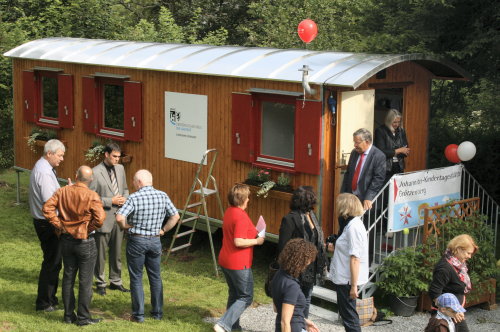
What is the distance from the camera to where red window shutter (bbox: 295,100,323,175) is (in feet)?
32.1

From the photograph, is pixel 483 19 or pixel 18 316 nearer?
pixel 18 316

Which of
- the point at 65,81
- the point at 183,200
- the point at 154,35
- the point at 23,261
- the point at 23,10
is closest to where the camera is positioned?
the point at 23,261

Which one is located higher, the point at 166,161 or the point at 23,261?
the point at 166,161

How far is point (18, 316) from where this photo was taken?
→ 8.63 m

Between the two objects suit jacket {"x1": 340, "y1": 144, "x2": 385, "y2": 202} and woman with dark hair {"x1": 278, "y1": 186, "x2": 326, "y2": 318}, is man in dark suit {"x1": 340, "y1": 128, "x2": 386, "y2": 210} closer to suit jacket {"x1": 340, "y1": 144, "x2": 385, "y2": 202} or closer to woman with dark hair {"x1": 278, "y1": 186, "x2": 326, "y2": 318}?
suit jacket {"x1": 340, "y1": 144, "x2": 385, "y2": 202}

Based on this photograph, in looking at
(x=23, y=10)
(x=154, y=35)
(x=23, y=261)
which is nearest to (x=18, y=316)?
(x=23, y=261)

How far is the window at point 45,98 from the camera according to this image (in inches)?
553

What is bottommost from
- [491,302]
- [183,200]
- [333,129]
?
[491,302]

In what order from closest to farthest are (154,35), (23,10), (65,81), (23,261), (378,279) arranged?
(378,279), (23,261), (65,81), (154,35), (23,10)

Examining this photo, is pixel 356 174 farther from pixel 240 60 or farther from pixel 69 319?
pixel 69 319

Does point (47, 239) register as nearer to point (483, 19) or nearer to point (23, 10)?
point (483, 19)

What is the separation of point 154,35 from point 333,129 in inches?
501

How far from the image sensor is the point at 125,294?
31.7 ft

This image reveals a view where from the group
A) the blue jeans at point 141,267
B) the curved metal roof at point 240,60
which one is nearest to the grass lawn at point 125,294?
the blue jeans at point 141,267
